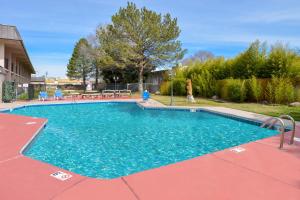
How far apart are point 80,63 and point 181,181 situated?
38.9m

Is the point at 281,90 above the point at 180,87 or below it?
below

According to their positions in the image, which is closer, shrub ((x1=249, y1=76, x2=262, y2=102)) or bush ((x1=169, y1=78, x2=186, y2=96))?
shrub ((x1=249, y1=76, x2=262, y2=102))

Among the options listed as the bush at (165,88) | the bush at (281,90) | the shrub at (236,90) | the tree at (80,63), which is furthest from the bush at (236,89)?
the tree at (80,63)

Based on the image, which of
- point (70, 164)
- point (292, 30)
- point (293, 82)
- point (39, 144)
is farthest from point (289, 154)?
point (292, 30)

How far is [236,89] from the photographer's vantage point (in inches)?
593

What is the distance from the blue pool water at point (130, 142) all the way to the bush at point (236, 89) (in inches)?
231

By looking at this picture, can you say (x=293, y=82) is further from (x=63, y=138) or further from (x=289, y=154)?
(x=63, y=138)

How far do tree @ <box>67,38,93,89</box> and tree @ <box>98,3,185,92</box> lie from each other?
1203 cm

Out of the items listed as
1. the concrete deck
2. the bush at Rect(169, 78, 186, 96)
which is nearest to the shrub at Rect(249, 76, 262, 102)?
the bush at Rect(169, 78, 186, 96)

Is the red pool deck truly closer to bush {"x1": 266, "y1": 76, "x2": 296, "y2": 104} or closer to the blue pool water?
the blue pool water

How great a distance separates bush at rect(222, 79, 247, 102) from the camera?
48.6ft

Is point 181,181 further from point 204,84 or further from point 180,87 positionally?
point 180,87

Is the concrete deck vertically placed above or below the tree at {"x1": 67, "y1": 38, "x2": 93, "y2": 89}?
below

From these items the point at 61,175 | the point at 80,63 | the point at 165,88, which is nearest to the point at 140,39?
the point at 165,88
